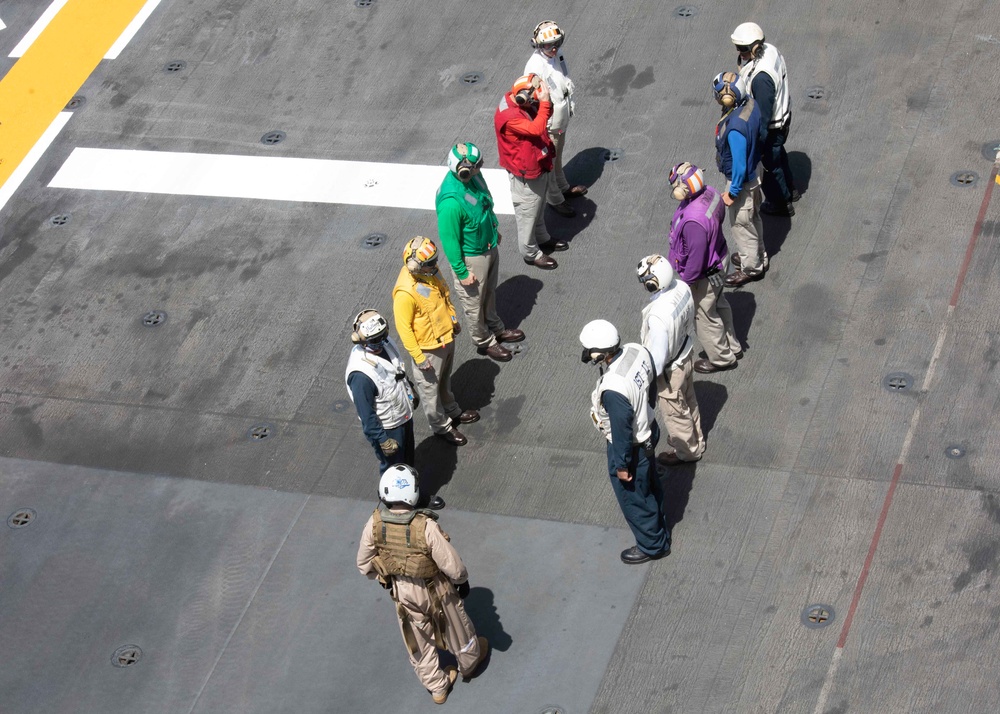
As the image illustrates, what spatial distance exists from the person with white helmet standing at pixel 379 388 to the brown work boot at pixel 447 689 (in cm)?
161

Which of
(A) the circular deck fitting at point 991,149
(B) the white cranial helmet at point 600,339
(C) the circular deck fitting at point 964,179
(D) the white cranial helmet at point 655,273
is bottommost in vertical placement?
(A) the circular deck fitting at point 991,149

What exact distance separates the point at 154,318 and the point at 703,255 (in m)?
5.15

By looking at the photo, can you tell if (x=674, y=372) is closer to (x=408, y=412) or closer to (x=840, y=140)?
(x=408, y=412)

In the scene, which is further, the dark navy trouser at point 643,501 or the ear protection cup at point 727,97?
the ear protection cup at point 727,97

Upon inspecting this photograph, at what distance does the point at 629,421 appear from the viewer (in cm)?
785

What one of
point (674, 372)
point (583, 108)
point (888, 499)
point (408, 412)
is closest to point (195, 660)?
point (408, 412)

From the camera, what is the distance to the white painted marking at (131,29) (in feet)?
47.4

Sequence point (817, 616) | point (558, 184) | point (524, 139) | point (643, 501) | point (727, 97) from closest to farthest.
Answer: point (817, 616) → point (643, 501) → point (727, 97) → point (524, 139) → point (558, 184)

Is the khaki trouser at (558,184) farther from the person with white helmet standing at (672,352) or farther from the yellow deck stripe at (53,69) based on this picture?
the yellow deck stripe at (53,69)

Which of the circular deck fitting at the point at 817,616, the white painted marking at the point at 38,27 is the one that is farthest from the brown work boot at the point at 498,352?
the white painted marking at the point at 38,27

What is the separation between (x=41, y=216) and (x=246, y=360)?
343cm

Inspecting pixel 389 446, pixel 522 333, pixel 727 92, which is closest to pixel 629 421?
pixel 389 446

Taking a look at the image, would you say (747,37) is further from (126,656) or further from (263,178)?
(126,656)

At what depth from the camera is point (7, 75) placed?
1438 centimetres
